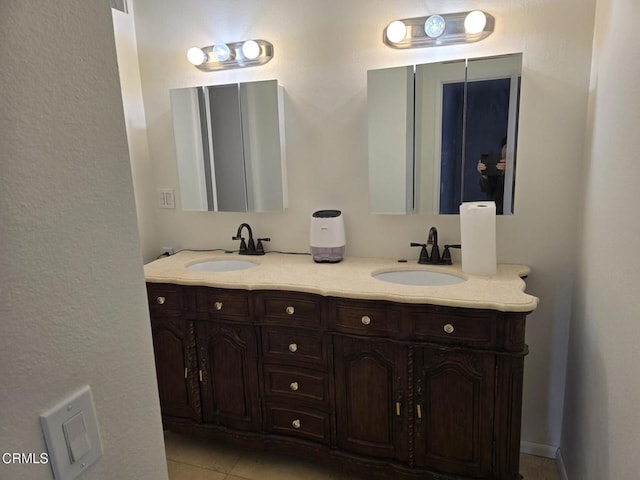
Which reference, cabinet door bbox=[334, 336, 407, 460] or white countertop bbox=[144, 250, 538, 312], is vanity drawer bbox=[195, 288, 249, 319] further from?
cabinet door bbox=[334, 336, 407, 460]

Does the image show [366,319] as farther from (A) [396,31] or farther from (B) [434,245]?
(A) [396,31]

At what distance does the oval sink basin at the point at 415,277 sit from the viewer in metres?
1.98

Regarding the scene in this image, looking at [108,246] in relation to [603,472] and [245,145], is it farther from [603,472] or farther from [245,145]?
[245,145]

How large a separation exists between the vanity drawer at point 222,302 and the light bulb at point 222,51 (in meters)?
1.27

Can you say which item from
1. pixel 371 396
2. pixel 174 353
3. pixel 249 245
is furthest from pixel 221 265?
pixel 371 396

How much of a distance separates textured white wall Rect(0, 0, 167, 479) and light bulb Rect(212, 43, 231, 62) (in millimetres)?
1783

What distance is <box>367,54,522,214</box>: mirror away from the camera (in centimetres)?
187

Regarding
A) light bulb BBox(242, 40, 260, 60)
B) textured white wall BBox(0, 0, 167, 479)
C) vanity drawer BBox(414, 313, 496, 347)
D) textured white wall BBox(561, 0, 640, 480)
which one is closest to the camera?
textured white wall BBox(0, 0, 167, 479)

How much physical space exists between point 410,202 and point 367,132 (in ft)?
1.38

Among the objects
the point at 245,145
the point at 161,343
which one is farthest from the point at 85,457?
the point at 245,145

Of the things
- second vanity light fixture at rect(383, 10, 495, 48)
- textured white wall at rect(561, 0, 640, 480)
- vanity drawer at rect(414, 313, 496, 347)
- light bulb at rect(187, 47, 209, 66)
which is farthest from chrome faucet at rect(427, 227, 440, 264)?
light bulb at rect(187, 47, 209, 66)

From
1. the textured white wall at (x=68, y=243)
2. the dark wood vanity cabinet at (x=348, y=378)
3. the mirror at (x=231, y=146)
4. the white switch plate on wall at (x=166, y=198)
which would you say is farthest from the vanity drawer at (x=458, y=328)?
the white switch plate on wall at (x=166, y=198)

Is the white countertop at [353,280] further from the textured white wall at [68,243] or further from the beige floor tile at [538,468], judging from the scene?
the textured white wall at [68,243]

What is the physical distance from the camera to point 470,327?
62.5 inches
